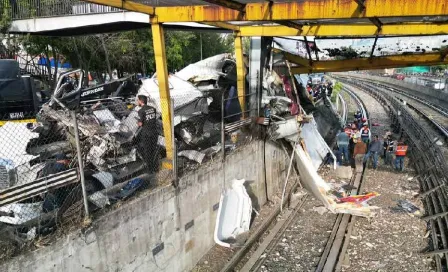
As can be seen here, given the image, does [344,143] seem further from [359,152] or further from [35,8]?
[35,8]

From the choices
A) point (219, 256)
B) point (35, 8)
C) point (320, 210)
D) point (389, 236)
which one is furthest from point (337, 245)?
point (35, 8)

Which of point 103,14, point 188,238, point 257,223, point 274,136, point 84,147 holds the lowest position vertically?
point 257,223

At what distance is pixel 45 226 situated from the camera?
4871mm

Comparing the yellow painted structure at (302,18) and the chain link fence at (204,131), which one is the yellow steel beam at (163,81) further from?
the chain link fence at (204,131)

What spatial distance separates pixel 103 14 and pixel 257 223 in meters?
8.70

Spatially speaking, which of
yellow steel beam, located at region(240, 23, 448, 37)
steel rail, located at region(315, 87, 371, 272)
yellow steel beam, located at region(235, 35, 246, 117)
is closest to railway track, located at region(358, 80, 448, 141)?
steel rail, located at region(315, 87, 371, 272)

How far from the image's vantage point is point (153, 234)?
6.41 metres

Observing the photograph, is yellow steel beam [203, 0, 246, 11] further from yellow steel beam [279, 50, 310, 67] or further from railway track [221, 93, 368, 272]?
yellow steel beam [279, 50, 310, 67]

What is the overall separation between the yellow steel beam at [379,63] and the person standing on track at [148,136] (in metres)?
6.97

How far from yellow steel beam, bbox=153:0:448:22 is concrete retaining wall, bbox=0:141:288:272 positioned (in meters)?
3.26

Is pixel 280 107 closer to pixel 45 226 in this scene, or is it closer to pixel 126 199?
pixel 126 199

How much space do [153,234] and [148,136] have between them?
8.27 ft

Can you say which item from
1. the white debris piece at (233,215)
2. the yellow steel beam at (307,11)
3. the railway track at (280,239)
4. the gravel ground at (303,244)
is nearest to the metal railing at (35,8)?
the yellow steel beam at (307,11)

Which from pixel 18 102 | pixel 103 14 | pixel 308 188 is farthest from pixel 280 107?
pixel 18 102
